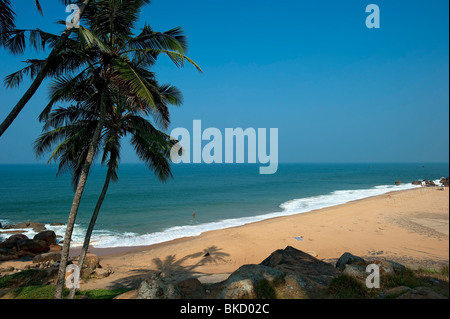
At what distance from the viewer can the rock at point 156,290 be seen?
5168 millimetres

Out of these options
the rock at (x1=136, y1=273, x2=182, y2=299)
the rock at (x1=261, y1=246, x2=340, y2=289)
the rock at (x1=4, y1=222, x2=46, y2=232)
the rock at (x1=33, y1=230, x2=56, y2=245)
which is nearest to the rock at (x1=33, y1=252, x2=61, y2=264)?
the rock at (x1=33, y1=230, x2=56, y2=245)

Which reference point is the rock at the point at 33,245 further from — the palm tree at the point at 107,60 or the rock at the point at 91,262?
the palm tree at the point at 107,60

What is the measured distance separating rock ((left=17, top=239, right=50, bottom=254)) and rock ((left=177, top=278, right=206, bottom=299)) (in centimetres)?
1676

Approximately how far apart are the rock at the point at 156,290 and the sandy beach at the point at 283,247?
5.36 metres

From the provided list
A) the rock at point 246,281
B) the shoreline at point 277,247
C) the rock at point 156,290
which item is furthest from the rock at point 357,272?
the shoreline at point 277,247

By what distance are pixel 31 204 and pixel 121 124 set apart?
39.9 meters

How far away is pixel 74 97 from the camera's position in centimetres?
793

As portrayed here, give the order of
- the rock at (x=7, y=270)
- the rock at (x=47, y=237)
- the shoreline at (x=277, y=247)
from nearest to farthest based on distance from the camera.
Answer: the shoreline at (x=277, y=247) → the rock at (x=7, y=270) → the rock at (x=47, y=237)

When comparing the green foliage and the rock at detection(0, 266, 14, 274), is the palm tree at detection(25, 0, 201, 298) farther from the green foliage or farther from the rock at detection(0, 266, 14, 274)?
the rock at detection(0, 266, 14, 274)

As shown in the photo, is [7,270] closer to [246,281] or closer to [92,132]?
[92,132]
